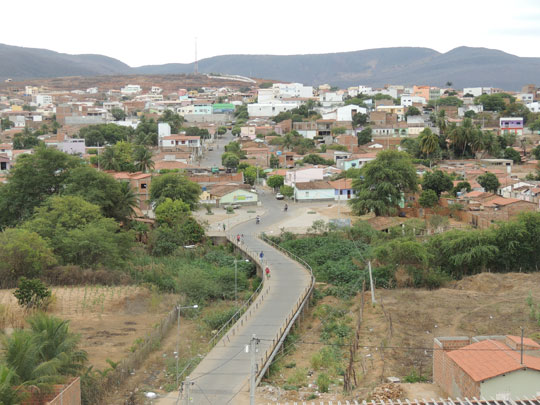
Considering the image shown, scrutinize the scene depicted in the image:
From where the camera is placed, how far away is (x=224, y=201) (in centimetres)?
4956

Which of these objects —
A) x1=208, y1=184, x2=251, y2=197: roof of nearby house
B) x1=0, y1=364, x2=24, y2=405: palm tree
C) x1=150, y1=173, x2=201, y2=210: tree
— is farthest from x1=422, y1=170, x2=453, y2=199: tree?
x1=0, y1=364, x2=24, y2=405: palm tree

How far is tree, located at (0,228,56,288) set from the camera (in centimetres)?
2633

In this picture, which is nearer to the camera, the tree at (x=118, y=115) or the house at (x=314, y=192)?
the house at (x=314, y=192)

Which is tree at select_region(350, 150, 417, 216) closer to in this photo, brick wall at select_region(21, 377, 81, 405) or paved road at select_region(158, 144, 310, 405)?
paved road at select_region(158, 144, 310, 405)

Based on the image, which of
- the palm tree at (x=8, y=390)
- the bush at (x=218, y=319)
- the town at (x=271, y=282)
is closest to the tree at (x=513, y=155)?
the town at (x=271, y=282)

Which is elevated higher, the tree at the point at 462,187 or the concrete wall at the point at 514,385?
the concrete wall at the point at 514,385

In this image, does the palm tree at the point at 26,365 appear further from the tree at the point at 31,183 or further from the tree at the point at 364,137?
the tree at the point at 364,137

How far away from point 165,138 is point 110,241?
50.6m

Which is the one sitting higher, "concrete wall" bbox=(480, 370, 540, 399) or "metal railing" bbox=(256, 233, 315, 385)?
"concrete wall" bbox=(480, 370, 540, 399)

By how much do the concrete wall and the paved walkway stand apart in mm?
5616

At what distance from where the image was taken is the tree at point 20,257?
26.3m

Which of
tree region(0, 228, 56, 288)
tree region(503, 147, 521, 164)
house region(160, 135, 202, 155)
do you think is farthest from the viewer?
house region(160, 135, 202, 155)

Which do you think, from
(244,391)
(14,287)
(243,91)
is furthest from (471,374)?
(243,91)

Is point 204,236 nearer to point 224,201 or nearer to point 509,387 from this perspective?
point 224,201
